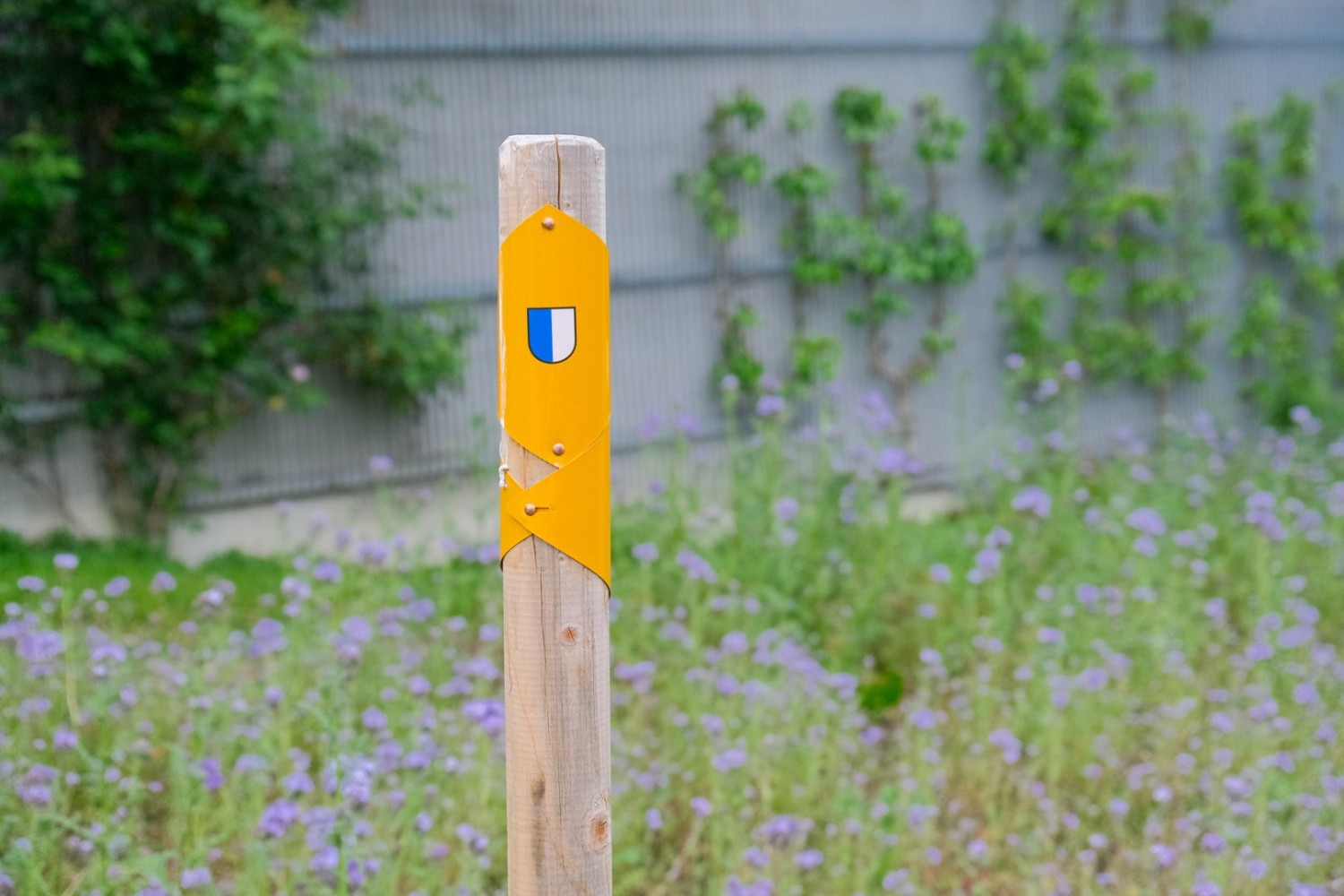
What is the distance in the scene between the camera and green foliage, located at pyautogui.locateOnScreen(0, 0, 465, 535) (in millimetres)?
4953

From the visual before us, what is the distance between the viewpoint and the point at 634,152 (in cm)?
637

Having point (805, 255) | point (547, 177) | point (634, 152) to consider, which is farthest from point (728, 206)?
point (547, 177)

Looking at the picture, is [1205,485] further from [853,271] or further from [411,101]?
[411,101]

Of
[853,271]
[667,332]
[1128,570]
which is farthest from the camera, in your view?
[853,271]

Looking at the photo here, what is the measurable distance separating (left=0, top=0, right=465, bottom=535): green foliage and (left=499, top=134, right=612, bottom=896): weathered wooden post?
3.50 m

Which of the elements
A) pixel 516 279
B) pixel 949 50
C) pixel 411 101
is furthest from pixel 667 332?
pixel 516 279

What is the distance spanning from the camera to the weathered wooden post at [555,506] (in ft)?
5.66

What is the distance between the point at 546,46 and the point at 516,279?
4.65 meters

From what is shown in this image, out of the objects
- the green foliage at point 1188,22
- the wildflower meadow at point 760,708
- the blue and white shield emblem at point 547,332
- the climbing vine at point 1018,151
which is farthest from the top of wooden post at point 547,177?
the green foliage at point 1188,22

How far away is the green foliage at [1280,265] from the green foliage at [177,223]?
16.8ft

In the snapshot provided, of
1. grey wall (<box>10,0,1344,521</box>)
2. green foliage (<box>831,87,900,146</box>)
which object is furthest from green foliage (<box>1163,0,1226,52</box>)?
green foliage (<box>831,87,900,146</box>)

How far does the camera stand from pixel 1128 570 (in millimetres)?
4676

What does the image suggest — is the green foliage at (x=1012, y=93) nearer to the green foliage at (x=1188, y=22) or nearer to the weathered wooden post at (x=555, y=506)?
the green foliage at (x=1188, y=22)

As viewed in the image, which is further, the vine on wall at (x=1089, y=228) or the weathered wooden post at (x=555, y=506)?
the vine on wall at (x=1089, y=228)
